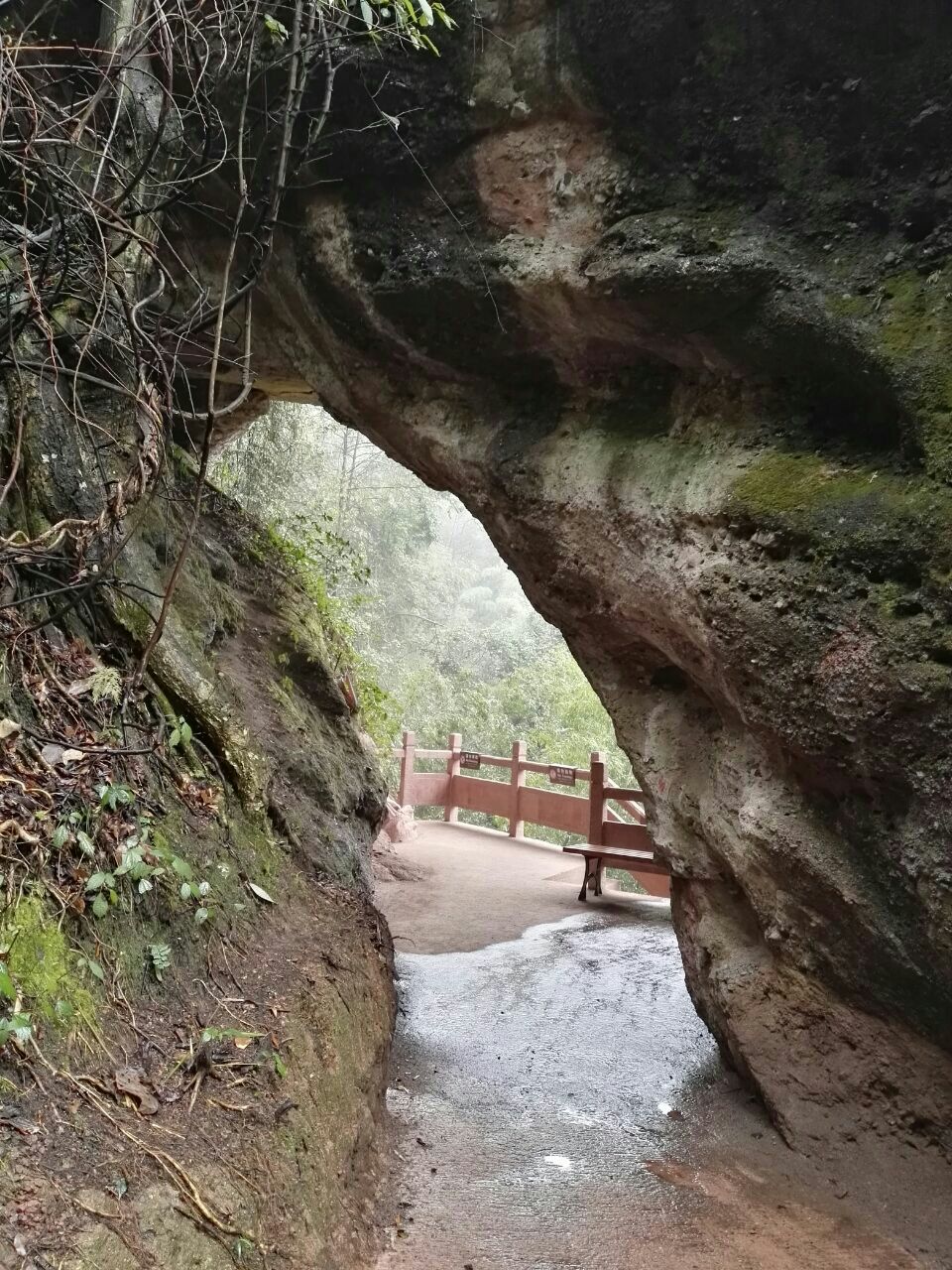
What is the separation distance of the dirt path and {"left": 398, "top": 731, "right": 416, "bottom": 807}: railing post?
21.8ft

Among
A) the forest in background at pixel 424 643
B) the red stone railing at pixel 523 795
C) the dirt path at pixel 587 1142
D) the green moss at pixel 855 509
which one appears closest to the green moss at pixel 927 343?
the green moss at pixel 855 509

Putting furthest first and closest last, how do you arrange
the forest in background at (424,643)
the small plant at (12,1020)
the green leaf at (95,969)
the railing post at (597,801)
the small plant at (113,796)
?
the forest in background at (424,643)
the railing post at (597,801)
the small plant at (113,796)
the green leaf at (95,969)
the small plant at (12,1020)

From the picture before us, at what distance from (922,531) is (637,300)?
69.7 inches

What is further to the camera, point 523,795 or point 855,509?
point 523,795

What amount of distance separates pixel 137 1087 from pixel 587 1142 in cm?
254

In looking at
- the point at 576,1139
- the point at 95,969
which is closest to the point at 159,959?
the point at 95,969

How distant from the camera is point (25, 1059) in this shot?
204 centimetres

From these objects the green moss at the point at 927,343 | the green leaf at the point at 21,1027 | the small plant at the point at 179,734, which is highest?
the green moss at the point at 927,343

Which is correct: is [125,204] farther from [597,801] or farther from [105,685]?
[597,801]

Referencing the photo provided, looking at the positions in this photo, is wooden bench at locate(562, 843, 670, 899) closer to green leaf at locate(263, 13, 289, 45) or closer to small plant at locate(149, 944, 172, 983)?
small plant at locate(149, 944, 172, 983)

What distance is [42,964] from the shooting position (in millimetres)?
2279

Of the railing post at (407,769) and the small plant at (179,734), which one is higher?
the small plant at (179,734)

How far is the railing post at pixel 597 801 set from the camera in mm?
9430

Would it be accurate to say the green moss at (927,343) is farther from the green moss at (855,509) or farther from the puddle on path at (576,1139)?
the puddle on path at (576,1139)
